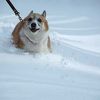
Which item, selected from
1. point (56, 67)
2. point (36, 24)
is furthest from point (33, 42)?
point (56, 67)

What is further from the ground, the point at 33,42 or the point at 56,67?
the point at 33,42

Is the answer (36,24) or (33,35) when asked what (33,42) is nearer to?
(33,35)

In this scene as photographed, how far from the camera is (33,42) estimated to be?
21.1ft

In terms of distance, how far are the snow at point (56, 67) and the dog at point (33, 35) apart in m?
0.13

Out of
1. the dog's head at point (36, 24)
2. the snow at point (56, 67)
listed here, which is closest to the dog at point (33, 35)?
the dog's head at point (36, 24)

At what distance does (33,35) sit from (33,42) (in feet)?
0.48

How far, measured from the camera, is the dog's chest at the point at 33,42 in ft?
21.0

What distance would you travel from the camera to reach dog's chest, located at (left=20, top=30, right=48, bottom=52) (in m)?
6.41

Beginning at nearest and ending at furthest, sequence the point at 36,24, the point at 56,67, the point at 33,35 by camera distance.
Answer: the point at 56,67, the point at 36,24, the point at 33,35

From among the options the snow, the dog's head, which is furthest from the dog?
the snow

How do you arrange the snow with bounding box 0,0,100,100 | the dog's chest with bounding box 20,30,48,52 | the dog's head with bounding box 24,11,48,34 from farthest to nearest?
the dog's chest with bounding box 20,30,48,52, the dog's head with bounding box 24,11,48,34, the snow with bounding box 0,0,100,100

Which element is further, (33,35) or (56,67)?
(33,35)

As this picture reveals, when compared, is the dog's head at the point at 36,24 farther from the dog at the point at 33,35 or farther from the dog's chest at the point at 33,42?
the dog's chest at the point at 33,42

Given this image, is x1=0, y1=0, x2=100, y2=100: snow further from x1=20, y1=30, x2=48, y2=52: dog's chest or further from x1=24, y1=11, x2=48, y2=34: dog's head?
x1=24, y1=11, x2=48, y2=34: dog's head
